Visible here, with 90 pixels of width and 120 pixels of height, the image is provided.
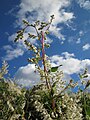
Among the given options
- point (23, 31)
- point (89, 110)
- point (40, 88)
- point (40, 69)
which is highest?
point (23, 31)

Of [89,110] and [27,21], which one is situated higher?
[27,21]

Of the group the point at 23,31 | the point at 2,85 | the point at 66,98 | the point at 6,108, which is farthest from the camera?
the point at 2,85

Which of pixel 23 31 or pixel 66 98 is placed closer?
pixel 66 98

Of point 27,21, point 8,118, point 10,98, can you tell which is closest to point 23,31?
point 27,21

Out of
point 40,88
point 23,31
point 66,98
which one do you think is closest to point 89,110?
point 66,98

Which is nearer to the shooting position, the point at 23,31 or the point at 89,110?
the point at 89,110

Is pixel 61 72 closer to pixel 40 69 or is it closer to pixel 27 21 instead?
pixel 40 69

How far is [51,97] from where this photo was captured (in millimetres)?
3082

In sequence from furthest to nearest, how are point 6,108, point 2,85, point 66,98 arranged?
point 2,85 → point 6,108 → point 66,98

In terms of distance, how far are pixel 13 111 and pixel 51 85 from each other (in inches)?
20.2

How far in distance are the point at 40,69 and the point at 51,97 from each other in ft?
1.15

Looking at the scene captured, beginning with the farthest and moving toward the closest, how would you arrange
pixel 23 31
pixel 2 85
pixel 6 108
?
pixel 2 85 → pixel 23 31 → pixel 6 108

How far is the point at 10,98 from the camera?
3.46 meters

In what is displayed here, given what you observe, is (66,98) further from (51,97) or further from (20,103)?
(20,103)
